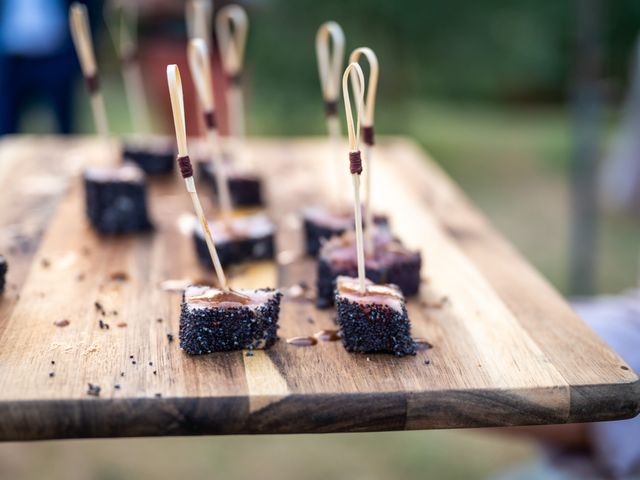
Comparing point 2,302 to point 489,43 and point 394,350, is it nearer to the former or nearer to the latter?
point 394,350

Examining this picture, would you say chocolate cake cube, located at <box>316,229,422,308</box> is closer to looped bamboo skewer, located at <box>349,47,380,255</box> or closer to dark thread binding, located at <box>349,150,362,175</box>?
looped bamboo skewer, located at <box>349,47,380,255</box>

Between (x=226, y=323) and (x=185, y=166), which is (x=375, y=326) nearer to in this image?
(x=226, y=323)

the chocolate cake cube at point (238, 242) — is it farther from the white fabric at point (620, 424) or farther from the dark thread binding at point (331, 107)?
the white fabric at point (620, 424)

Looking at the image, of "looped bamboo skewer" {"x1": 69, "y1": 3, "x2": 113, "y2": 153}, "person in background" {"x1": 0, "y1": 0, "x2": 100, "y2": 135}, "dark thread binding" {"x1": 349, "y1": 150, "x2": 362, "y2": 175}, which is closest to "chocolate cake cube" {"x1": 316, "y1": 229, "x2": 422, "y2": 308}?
"dark thread binding" {"x1": 349, "y1": 150, "x2": 362, "y2": 175}

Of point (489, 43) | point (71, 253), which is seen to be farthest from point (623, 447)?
point (489, 43)

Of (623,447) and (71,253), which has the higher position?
(71,253)

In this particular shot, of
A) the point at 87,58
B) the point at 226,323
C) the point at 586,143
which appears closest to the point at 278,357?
the point at 226,323

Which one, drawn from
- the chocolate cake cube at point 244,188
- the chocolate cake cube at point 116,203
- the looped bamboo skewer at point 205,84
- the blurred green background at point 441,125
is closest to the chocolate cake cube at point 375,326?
the looped bamboo skewer at point 205,84
